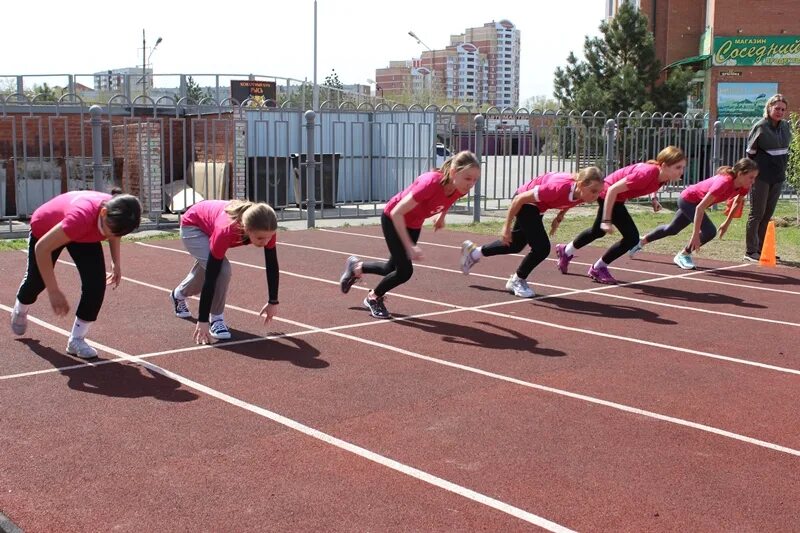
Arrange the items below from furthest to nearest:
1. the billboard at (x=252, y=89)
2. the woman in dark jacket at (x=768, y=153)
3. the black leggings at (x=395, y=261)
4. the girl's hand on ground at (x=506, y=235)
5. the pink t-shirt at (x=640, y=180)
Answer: the billboard at (x=252, y=89), the woman in dark jacket at (x=768, y=153), the pink t-shirt at (x=640, y=180), the girl's hand on ground at (x=506, y=235), the black leggings at (x=395, y=261)

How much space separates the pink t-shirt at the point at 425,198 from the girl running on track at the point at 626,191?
2317 millimetres

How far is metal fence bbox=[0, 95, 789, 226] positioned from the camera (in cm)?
1738

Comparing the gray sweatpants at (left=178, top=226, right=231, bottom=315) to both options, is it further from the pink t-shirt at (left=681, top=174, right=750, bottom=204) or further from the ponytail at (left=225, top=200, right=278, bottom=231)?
the pink t-shirt at (left=681, top=174, right=750, bottom=204)

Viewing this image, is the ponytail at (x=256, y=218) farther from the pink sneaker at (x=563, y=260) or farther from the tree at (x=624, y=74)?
the tree at (x=624, y=74)

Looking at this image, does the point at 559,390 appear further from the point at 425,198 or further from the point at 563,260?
the point at 563,260

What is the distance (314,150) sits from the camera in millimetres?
19703

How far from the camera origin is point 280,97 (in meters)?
37.4

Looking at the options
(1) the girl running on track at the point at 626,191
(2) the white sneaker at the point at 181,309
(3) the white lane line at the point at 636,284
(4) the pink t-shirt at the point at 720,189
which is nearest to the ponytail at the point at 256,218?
(2) the white sneaker at the point at 181,309

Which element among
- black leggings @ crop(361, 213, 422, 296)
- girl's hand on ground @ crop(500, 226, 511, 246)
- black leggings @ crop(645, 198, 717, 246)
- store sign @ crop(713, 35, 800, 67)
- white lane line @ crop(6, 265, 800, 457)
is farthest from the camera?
store sign @ crop(713, 35, 800, 67)

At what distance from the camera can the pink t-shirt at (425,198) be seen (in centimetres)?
772

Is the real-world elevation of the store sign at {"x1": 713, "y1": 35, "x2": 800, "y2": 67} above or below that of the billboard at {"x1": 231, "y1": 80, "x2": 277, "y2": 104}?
above

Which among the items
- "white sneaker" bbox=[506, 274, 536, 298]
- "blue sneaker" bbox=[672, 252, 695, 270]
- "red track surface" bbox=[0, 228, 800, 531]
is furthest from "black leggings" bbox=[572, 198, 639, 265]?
"blue sneaker" bbox=[672, 252, 695, 270]

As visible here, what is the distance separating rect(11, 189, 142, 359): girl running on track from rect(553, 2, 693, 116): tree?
26268 millimetres

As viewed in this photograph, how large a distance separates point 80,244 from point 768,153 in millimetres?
8688
